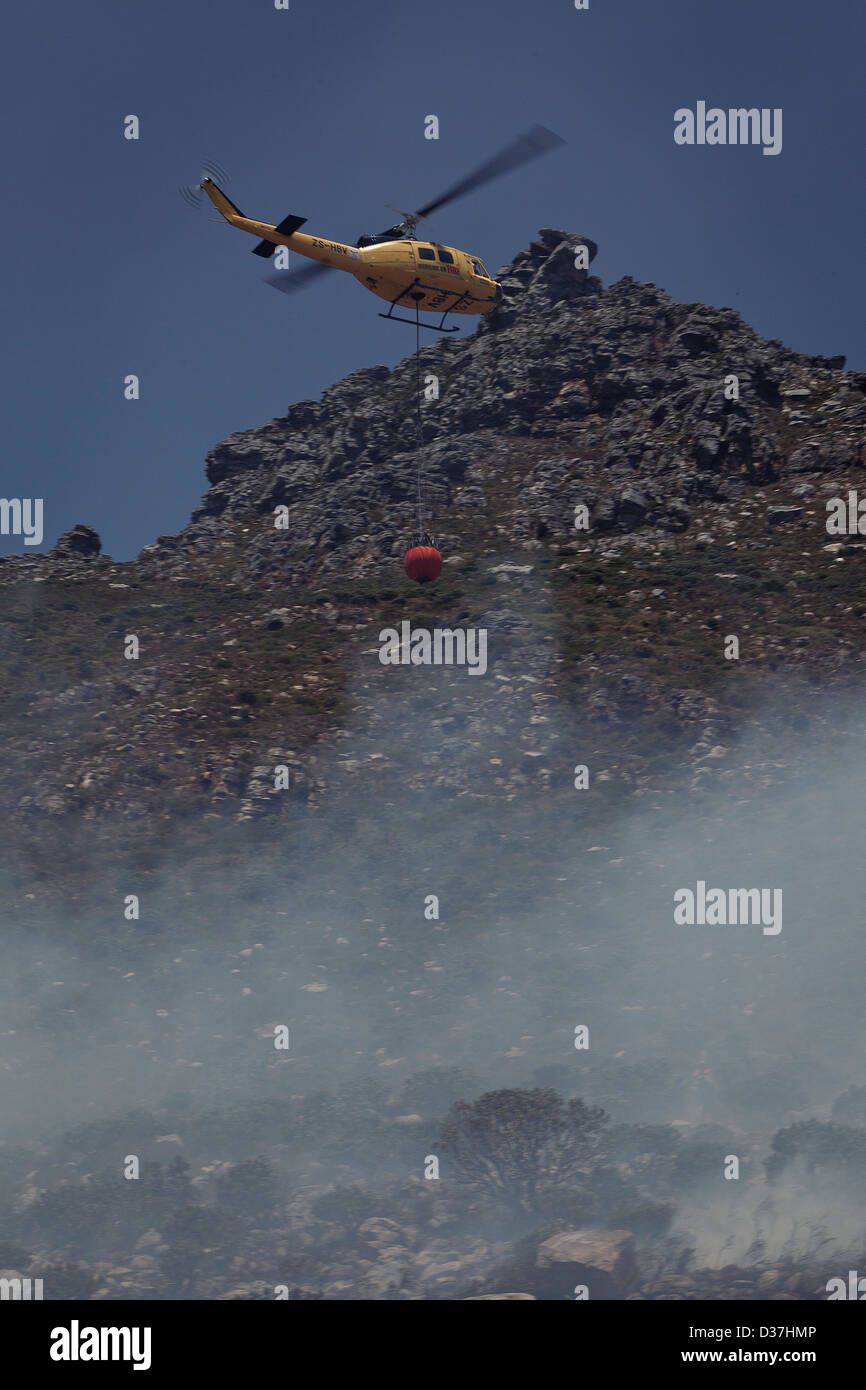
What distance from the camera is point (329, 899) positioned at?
48.2 meters

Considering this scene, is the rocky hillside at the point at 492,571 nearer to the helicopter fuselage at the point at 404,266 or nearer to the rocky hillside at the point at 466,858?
the rocky hillside at the point at 466,858

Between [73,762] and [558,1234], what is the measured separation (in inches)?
1377

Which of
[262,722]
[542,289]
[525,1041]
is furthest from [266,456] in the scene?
[525,1041]

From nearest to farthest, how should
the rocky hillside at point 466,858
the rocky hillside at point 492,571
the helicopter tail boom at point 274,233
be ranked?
the rocky hillside at point 466,858 → the helicopter tail boom at point 274,233 → the rocky hillside at point 492,571

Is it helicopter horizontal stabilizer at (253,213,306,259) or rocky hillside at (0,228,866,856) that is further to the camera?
rocky hillside at (0,228,866,856)

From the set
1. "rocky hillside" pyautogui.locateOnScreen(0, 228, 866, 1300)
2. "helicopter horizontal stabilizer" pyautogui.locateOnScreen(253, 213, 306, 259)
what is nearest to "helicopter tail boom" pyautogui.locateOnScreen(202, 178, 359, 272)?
"helicopter horizontal stabilizer" pyautogui.locateOnScreen(253, 213, 306, 259)

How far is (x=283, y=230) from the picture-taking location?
38.9m

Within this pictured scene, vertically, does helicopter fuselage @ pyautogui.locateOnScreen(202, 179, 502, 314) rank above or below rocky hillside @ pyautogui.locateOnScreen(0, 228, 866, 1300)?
above

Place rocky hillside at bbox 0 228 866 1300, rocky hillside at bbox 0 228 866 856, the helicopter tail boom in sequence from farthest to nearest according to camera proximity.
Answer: rocky hillside at bbox 0 228 866 856
the helicopter tail boom
rocky hillside at bbox 0 228 866 1300

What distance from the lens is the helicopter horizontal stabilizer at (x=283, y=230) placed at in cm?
3875

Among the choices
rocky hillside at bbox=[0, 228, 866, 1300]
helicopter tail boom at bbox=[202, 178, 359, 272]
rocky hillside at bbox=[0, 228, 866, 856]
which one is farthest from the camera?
rocky hillside at bbox=[0, 228, 866, 856]

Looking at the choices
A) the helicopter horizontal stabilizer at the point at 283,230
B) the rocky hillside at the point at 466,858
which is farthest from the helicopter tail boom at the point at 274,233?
the rocky hillside at the point at 466,858

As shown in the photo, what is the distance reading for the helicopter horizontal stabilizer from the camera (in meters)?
38.8

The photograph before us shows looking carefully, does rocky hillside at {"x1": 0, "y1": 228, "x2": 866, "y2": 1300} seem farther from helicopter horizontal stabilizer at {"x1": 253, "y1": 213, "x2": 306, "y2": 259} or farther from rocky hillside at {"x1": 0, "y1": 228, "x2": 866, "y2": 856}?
helicopter horizontal stabilizer at {"x1": 253, "y1": 213, "x2": 306, "y2": 259}
